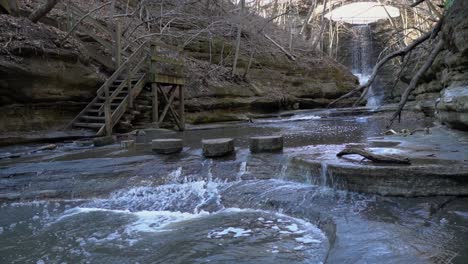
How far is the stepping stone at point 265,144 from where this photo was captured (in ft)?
27.3

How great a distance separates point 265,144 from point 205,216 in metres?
3.01

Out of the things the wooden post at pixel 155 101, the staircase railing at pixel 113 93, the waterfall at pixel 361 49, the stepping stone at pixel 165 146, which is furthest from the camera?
the waterfall at pixel 361 49

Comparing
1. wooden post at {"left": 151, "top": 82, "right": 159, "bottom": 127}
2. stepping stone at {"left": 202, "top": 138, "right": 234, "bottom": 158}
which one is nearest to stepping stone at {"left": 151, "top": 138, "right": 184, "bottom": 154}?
stepping stone at {"left": 202, "top": 138, "right": 234, "bottom": 158}

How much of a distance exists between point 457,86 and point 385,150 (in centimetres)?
236

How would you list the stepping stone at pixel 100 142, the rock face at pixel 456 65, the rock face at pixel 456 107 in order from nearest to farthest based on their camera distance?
the rock face at pixel 456 107 < the rock face at pixel 456 65 < the stepping stone at pixel 100 142

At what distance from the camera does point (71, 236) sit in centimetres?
500

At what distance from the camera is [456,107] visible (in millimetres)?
7117

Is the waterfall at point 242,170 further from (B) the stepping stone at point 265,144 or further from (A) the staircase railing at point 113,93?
(A) the staircase railing at point 113,93

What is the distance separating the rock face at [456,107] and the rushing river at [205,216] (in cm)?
289

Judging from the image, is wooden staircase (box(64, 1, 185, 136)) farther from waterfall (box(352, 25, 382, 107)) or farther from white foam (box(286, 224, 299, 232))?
waterfall (box(352, 25, 382, 107))

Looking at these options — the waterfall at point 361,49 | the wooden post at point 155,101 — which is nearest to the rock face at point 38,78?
the wooden post at point 155,101

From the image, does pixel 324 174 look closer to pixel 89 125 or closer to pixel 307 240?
pixel 307 240

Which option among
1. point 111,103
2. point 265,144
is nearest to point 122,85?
point 111,103

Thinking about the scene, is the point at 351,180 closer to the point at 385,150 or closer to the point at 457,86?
the point at 385,150
